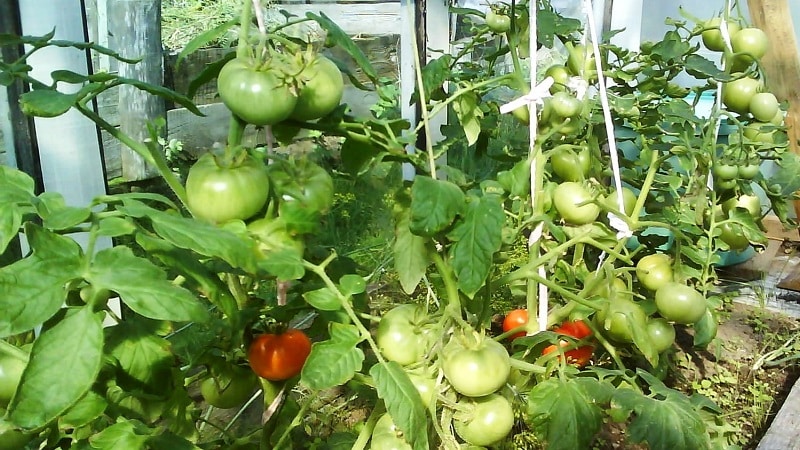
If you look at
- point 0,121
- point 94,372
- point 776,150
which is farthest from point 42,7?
point 776,150

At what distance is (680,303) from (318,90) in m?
0.81

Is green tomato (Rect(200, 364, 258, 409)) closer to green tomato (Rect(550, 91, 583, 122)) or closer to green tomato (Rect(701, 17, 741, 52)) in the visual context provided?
green tomato (Rect(550, 91, 583, 122))

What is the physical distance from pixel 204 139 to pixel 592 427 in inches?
48.4

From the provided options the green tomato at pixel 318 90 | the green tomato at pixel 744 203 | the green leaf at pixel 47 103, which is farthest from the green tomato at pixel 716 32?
the green leaf at pixel 47 103

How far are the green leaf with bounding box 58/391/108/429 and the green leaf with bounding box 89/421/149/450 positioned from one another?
2 centimetres

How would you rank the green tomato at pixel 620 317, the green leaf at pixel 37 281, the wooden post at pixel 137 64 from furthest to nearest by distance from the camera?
the wooden post at pixel 137 64 → the green tomato at pixel 620 317 → the green leaf at pixel 37 281

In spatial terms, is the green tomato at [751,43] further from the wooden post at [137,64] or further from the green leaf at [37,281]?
the green leaf at [37,281]

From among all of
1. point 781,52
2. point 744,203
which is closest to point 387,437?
point 744,203

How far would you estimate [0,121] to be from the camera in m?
1.27

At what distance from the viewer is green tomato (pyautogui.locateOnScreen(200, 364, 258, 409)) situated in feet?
2.92

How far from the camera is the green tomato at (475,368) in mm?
824

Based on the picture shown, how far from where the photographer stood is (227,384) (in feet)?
2.93

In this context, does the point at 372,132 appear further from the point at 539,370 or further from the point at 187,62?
the point at 187,62

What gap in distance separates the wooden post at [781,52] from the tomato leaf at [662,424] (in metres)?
1.55
